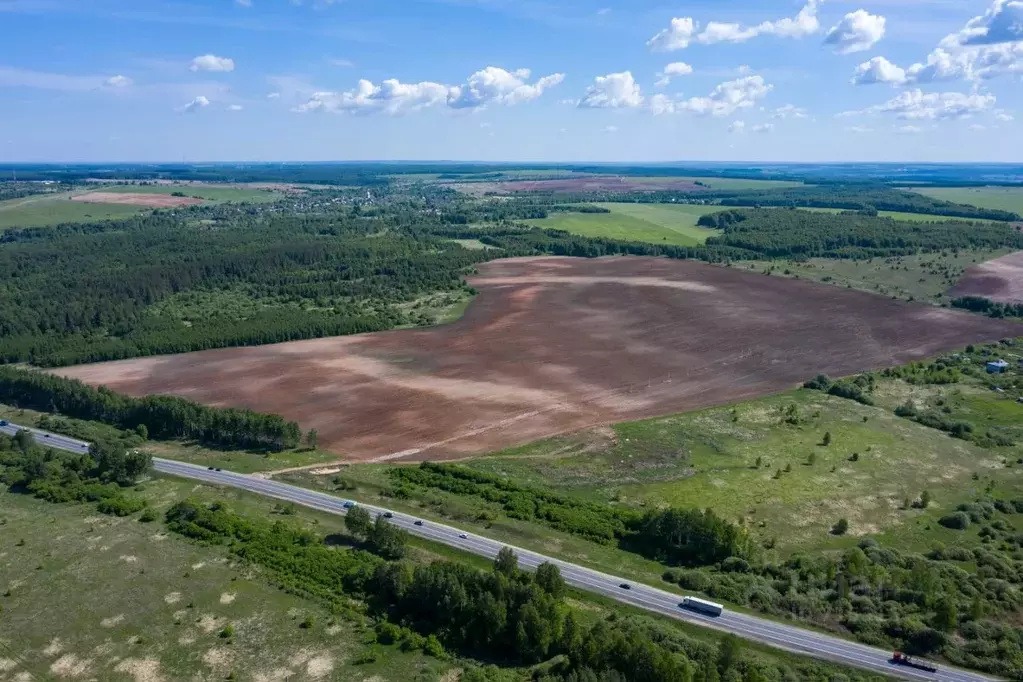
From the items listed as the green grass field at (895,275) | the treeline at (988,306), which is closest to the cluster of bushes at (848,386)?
the treeline at (988,306)

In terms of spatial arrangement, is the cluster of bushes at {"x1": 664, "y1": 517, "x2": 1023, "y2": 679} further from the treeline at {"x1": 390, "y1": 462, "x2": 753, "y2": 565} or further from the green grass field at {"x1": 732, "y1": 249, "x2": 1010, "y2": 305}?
the green grass field at {"x1": 732, "y1": 249, "x2": 1010, "y2": 305}

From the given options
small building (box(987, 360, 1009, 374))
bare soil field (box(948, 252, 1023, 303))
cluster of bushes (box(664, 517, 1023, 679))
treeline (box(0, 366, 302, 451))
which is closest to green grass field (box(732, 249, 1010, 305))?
bare soil field (box(948, 252, 1023, 303))

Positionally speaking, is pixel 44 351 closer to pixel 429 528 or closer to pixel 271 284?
pixel 271 284

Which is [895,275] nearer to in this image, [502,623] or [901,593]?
[901,593]

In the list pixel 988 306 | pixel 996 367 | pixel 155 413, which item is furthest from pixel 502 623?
pixel 988 306

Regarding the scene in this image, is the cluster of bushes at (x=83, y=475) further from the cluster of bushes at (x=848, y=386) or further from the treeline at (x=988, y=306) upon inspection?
the treeline at (x=988, y=306)

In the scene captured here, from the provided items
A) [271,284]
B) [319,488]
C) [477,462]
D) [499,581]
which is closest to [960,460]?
[477,462]
